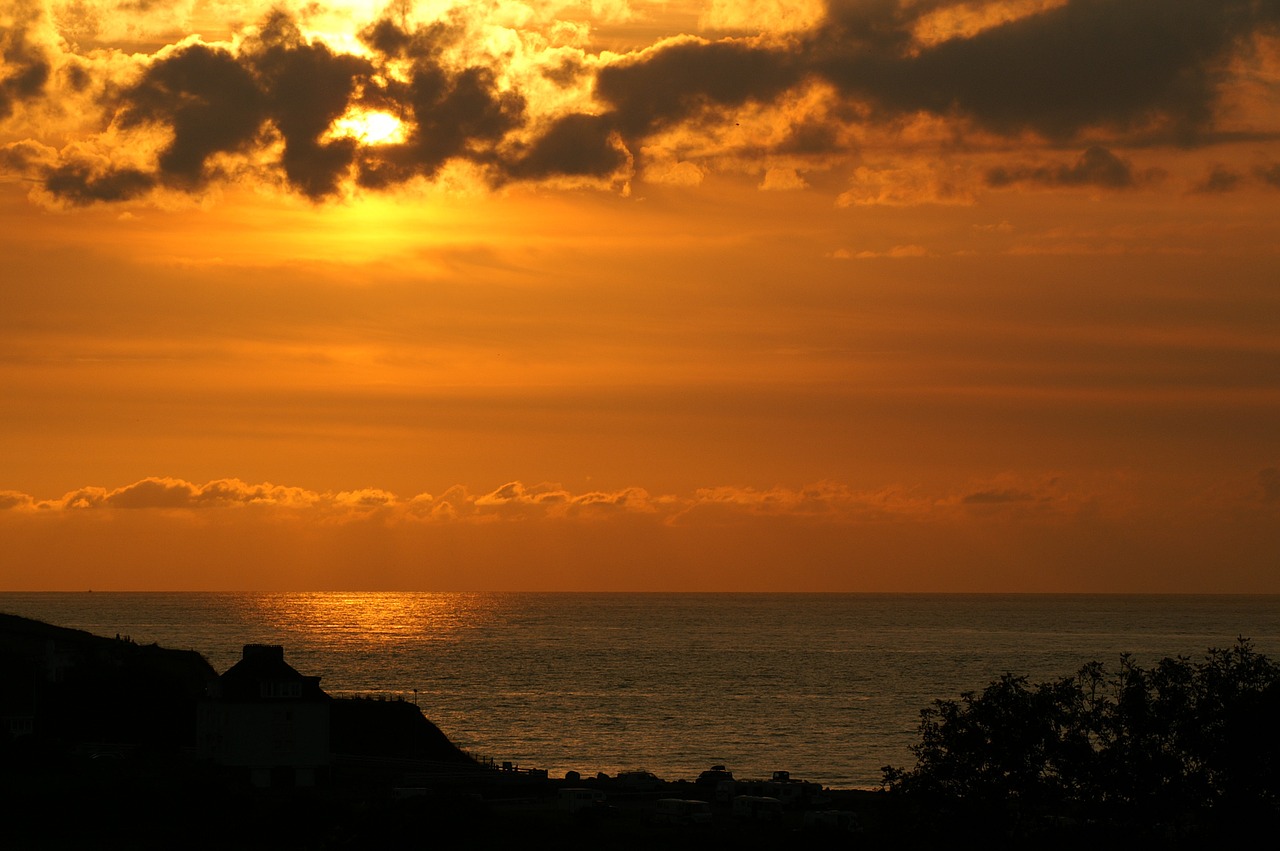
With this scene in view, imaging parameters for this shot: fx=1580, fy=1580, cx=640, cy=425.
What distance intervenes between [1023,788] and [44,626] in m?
115

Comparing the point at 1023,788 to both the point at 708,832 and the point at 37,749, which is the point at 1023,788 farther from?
the point at 37,749

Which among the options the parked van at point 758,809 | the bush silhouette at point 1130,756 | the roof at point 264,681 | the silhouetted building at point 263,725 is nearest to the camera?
the bush silhouette at point 1130,756

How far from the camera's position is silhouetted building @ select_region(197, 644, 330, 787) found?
281ft

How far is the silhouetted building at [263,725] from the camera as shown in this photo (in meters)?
85.5

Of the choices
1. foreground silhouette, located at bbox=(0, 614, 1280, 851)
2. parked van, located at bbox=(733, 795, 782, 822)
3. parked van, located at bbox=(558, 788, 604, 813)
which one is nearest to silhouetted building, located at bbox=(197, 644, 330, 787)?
foreground silhouette, located at bbox=(0, 614, 1280, 851)

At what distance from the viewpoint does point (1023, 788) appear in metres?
52.8

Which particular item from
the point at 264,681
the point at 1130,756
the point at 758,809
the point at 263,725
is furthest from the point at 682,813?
the point at 1130,756

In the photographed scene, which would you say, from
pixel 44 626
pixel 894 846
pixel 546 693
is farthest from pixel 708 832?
pixel 546 693

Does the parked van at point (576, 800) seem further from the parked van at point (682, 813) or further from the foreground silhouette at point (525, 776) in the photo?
the parked van at point (682, 813)

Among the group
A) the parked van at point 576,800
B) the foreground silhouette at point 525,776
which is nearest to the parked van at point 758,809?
the foreground silhouette at point 525,776

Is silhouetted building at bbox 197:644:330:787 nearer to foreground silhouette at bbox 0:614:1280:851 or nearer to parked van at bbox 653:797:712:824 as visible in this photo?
Answer: foreground silhouette at bbox 0:614:1280:851

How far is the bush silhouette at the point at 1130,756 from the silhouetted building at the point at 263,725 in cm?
4228

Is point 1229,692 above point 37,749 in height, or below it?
above

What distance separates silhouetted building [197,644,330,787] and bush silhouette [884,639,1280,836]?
1665 inches
